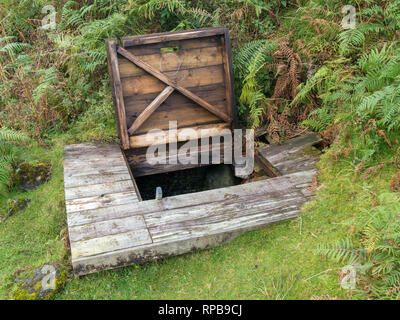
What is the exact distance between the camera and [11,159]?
553 cm

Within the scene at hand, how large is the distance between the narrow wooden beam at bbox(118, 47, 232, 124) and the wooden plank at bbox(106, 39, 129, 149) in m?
0.12

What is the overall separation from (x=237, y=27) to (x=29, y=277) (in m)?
4.96

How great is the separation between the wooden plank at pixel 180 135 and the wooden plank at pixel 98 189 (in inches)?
50.3

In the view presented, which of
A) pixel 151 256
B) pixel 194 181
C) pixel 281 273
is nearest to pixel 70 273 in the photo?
pixel 151 256

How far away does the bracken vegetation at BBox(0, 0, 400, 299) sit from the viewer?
14.5ft

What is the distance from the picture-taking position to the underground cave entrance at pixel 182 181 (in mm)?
6902

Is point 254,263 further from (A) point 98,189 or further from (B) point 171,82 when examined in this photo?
(B) point 171,82

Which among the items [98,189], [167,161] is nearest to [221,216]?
[98,189]

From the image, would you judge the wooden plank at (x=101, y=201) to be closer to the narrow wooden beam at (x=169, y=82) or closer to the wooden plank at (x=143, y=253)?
the wooden plank at (x=143, y=253)

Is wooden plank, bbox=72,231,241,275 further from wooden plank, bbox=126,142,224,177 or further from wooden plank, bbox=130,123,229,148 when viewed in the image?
wooden plank, bbox=130,123,229,148

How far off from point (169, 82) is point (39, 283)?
3432mm

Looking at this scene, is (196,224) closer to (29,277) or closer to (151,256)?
(151,256)

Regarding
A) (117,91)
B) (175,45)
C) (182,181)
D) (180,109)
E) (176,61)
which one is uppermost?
(175,45)

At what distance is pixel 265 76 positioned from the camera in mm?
6242
